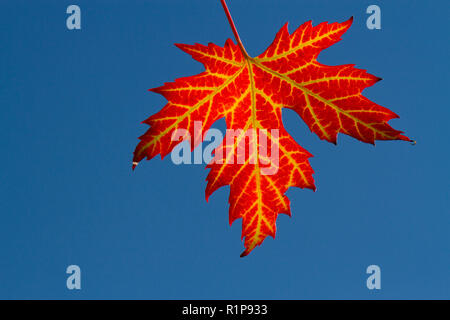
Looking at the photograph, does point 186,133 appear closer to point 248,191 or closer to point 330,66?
point 248,191

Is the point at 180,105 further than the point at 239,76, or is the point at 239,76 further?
the point at 239,76

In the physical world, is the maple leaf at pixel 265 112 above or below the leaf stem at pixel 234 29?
below

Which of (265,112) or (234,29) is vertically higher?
(234,29)

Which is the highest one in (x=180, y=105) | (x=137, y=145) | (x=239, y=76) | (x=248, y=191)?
(x=239, y=76)

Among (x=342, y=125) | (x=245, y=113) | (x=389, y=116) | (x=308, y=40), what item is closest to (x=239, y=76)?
(x=245, y=113)

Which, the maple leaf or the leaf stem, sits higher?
the leaf stem

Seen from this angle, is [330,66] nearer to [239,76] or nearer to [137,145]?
[239,76]

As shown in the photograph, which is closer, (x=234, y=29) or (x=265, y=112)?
(x=234, y=29)

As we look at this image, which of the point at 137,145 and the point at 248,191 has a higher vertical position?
the point at 137,145
